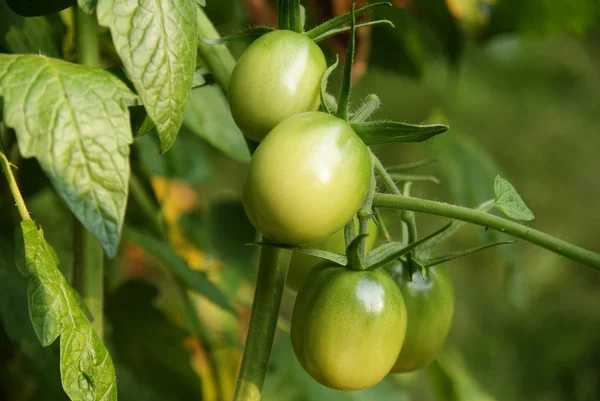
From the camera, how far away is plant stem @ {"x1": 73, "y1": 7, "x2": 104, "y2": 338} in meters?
0.51

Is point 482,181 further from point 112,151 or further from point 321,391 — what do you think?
point 112,151

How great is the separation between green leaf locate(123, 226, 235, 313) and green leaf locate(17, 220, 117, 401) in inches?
12.7

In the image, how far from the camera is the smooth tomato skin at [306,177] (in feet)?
1.17

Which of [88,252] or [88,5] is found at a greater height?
[88,5]

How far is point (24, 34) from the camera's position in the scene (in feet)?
1.67

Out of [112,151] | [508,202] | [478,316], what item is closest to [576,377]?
[478,316]

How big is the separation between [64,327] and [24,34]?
223mm

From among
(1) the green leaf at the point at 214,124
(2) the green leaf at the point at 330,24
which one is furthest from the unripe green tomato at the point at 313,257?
(1) the green leaf at the point at 214,124

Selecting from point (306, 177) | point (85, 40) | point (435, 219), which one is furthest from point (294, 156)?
point (435, 219)

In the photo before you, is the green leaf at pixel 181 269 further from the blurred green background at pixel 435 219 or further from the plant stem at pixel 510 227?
the plant stem at pixel 510 227

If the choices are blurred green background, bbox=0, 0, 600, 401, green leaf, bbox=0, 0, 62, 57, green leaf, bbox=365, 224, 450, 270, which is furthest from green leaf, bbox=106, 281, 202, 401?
green leaf, bbox=365, 224, 450, 270

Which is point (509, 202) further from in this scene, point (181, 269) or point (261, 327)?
point (181, 269)

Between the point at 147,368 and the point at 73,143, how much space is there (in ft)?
1.56

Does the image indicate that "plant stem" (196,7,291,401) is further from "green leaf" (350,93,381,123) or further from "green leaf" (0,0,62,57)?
"green leaf" (0,0,62,57)
